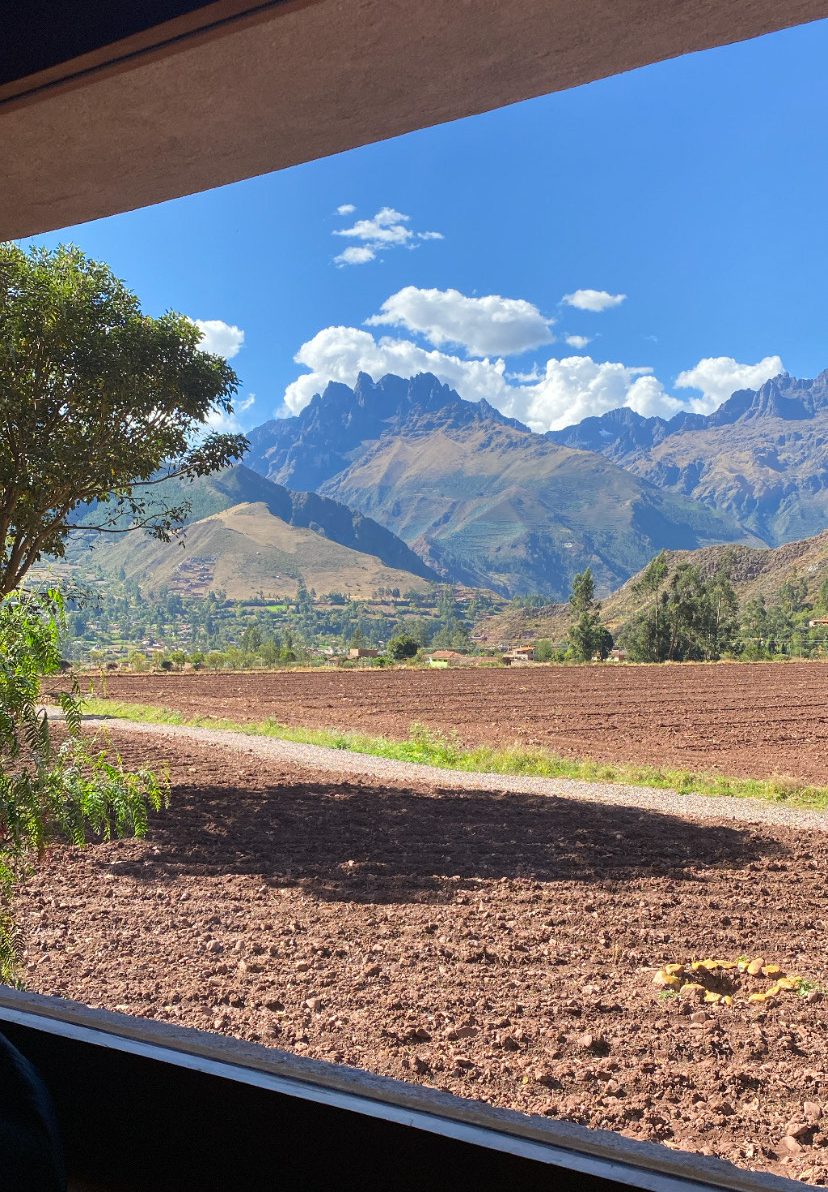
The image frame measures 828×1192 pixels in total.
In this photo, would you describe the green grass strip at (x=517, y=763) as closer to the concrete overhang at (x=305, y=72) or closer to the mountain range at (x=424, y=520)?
the concrete overhang at (x=305, y=72)

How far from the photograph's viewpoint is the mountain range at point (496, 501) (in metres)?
134

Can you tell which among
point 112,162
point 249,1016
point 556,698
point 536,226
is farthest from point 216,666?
point 536,226

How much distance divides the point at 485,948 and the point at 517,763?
5365mm

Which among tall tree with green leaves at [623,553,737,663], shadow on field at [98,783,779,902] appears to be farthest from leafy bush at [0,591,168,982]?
tall tree with green leaves at [623,553,737,663]

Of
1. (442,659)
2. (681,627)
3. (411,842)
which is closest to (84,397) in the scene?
(411,842)

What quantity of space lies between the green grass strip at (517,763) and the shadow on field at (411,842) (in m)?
1.74

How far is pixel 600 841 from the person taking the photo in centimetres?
496

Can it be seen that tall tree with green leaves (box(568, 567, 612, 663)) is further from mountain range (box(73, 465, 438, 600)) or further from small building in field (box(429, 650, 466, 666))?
mountain range (box(73, 465, 438, 600))

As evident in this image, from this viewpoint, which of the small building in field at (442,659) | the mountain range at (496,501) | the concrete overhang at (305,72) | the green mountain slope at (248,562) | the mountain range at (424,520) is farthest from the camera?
the mountain range at (496,501)

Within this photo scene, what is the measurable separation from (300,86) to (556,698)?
52.5ft

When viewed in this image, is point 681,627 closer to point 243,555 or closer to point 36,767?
point 36,767

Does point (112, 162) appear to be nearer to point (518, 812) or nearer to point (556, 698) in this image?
point (518, 812)

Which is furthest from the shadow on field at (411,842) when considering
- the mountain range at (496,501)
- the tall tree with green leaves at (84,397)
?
the mountain range at (496,501)

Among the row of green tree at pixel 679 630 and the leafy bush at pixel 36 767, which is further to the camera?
the row of green tree at pixel 679 630
